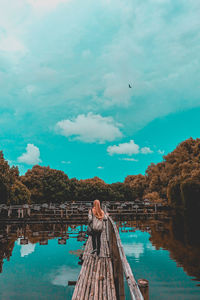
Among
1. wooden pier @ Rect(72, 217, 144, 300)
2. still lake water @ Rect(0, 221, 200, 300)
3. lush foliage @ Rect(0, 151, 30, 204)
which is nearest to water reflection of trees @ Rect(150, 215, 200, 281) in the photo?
still lake water @ Rect(0, 221, 200, 300)

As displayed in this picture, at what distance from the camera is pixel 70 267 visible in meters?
10.1

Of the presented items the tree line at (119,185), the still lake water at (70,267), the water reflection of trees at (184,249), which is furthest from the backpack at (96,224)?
the tree line at (119,185)

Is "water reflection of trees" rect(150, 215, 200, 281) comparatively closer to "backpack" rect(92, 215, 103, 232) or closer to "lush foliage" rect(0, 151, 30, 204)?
"backpack" rect(92, 215, 103, 232)

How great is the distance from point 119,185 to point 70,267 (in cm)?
4969

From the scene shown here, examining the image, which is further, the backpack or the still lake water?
the still lake water

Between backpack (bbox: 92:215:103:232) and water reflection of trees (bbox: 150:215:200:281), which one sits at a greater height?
backpack (bbox: 92:215:103:232)

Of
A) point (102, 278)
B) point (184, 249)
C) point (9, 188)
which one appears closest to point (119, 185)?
point (9, 188)

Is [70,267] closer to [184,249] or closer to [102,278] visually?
[102,278]

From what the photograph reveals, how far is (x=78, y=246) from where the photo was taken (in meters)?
14.5

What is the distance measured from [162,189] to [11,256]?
1564 inches

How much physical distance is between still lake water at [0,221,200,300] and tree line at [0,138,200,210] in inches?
683

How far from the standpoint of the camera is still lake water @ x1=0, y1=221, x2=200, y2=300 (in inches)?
298

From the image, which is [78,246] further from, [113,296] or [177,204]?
[177,204]

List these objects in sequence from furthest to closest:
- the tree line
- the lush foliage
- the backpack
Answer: the tree line
the lush foliage
the backpack
